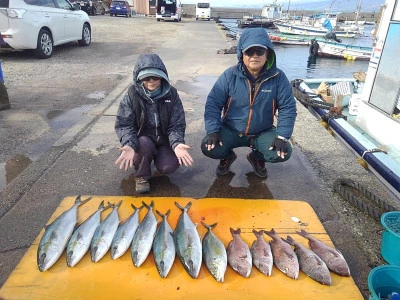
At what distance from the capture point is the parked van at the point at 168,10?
3312 cm

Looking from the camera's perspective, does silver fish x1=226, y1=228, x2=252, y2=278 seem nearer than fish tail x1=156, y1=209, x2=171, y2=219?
Yes

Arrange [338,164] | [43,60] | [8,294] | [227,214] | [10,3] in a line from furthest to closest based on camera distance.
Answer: [43,60] → [10,3] → [338,164] → [227,214] → [8,294]

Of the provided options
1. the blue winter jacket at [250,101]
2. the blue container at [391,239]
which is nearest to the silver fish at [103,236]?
the blue winter jacket at [250,101]

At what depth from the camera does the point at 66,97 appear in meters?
6.17

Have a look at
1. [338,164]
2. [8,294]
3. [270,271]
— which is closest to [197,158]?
[338,164]

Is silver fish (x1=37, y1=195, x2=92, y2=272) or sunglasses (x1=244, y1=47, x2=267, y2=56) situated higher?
sunglasses (x1=244, y1=47, x2=267, y2=56)

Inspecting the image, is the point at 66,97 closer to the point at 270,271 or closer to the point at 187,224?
the point at 187,224

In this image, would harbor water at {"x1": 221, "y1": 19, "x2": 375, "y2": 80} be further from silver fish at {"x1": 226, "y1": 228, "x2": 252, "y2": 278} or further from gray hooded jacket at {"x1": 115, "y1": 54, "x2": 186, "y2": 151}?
silver fish at {"x1": 226, "y1": 228, "x2": 252, "y2": 278}

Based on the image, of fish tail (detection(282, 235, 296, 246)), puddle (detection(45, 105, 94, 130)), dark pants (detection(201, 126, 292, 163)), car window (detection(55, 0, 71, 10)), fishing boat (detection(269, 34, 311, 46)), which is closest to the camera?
fish tail (detection(282, 235, 296, 246))

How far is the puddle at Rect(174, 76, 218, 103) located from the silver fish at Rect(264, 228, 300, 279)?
14.0 ft

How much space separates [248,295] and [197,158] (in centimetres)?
218

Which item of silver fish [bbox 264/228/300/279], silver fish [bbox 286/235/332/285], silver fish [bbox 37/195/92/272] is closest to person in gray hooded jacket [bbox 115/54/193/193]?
silver fish [bbox 37/195/92/272]

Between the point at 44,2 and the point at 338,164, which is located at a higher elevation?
the point at 44,2

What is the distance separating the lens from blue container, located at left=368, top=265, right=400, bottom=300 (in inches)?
75.7
